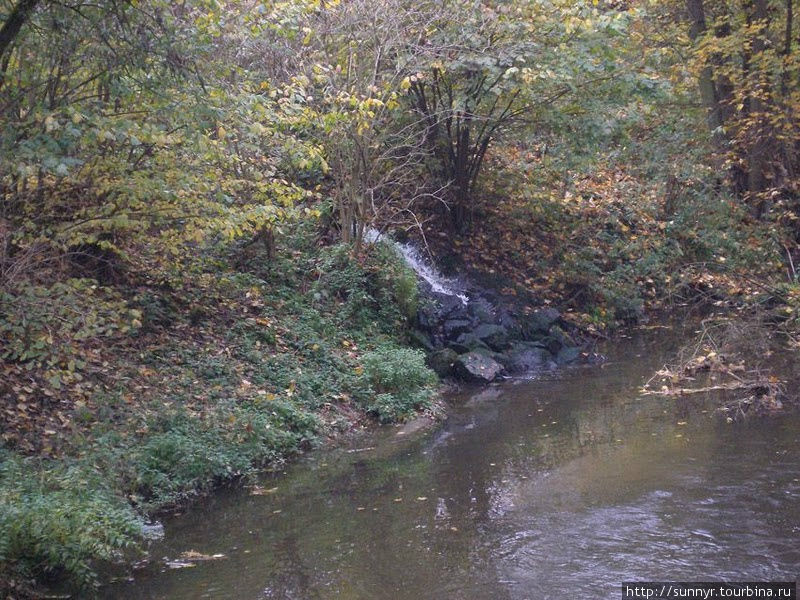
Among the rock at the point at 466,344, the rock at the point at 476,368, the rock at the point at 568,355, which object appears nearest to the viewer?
the rock at the point at 476,368

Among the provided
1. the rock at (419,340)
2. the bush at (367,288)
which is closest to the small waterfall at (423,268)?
the bush at (367,288)

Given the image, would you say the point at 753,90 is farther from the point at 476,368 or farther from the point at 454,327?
the point at 476,368

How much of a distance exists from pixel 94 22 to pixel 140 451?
426cm

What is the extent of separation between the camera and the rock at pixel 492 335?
615 inches

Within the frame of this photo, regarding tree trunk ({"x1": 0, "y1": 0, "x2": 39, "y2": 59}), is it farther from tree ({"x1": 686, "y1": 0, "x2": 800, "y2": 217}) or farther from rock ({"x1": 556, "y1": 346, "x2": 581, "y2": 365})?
tree ({"x1": 686, "y1": 0, "x2": 800, "y2": 217})

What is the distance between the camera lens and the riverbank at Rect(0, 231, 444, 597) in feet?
21.1

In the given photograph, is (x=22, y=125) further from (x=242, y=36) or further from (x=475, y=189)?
(x=475, y=189)

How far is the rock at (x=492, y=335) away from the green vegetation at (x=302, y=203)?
A: 1780mm

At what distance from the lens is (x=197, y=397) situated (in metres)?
10.3

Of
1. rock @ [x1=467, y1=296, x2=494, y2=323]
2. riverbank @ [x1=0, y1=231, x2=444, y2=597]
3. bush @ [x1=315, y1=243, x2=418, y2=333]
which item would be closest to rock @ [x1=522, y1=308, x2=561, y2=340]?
rock @ [x1=467, y1=296, x2=494, y2=323]

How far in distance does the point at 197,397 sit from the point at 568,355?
27.0 ft

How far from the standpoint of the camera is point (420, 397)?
Result: 12180 mm

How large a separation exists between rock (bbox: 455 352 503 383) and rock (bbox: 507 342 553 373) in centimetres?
66

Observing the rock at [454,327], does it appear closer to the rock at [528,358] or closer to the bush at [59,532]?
the rock at [528,358]
